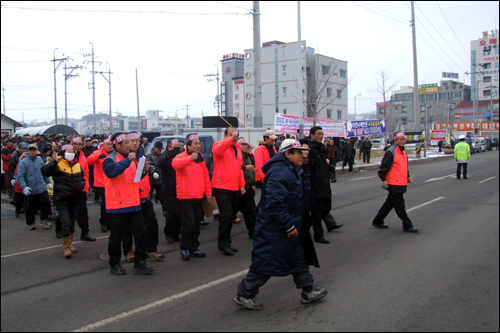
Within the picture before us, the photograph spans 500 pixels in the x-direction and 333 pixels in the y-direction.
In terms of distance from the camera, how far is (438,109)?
8319 centimetres

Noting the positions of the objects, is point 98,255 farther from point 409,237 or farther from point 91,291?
point 409,237

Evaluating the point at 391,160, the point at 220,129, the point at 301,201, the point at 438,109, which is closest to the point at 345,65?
the point at 438,109

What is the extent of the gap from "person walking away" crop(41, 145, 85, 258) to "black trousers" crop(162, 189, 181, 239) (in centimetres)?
149

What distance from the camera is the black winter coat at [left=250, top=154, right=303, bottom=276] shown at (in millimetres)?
3947

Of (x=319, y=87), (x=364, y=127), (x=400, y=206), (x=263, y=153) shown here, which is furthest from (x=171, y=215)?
(x=319, y=87)

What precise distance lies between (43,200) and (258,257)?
20.5 feet

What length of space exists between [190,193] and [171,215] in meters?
1.12

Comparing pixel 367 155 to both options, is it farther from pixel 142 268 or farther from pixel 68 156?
pixel 142 268

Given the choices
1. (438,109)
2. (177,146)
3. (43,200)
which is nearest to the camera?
(177,146)

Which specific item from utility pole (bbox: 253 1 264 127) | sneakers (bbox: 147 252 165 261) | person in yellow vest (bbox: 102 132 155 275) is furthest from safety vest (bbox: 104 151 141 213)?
utility pole (bbox: 253 1 264 127)

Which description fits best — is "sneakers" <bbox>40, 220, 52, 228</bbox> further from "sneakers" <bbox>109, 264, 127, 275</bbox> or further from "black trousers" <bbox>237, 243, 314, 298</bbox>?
"black trousers" <bbox>237, 243, 314, 298</bbox>

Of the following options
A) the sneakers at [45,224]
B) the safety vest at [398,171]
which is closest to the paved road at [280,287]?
the sneakers at [45,224]

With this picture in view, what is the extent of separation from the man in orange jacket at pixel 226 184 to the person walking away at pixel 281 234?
2021 millimetres

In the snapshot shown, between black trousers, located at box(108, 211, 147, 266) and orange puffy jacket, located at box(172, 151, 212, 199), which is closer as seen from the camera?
black trousers, located at box(108, 211, 147, 266)
